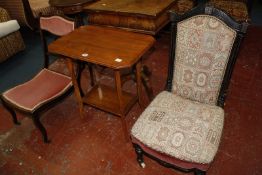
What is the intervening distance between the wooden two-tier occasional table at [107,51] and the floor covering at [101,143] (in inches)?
8.0

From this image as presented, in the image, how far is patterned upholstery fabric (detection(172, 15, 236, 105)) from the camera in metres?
1.51

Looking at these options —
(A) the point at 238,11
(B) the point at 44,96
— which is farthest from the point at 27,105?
(A) the point at 238,11

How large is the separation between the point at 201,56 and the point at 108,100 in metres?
0.97

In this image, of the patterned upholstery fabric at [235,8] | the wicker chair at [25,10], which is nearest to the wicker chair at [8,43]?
the wicker chair at [25,10]

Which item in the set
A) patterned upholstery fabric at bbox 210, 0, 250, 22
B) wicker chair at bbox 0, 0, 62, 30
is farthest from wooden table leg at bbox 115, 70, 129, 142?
wicker chair at bbox 0, 0, 62, 30

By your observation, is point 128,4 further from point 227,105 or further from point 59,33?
point 227,105

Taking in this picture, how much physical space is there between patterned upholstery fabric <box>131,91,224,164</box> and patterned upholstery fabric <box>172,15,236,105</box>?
0.10m

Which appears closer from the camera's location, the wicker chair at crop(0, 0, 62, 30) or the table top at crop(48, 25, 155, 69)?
the table top at crop(48, 25, 155, 69)

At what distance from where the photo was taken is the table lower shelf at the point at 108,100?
2.12 meters

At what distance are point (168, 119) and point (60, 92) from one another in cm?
106

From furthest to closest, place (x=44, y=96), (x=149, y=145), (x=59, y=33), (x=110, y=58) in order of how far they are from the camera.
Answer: (x=59, y=33) < (x=44, y=96) < (x=110, y=58) < (x=149, y=145)

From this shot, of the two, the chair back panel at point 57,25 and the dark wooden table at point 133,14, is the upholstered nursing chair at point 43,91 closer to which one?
the chair back panel at point 57,25

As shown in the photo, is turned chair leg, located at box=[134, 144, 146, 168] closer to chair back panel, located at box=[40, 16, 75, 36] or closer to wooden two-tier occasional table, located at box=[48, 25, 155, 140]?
wooden two-tier occasional table, located at box=[48, 25, 155, 140]

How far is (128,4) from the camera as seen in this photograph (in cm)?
253
